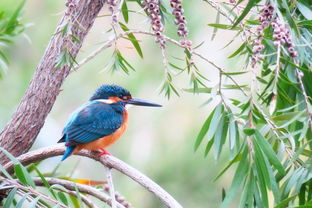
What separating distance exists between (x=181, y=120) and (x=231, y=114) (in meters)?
3.07

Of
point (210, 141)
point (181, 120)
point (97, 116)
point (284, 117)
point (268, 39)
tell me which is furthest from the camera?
point (181, 120)

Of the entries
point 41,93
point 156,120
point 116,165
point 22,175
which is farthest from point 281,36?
point 156,120

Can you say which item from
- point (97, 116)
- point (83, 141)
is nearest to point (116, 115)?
point (97, 116)

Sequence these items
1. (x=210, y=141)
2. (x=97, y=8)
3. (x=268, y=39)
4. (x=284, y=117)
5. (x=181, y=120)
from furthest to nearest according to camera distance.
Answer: (x=181, y=120) → (x=97, y=8) → (x=210, y=141) → (x=268, y=39) → (x=284, y=117)

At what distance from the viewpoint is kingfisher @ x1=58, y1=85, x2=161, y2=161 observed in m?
2.47

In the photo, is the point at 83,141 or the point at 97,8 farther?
the point at 83,141

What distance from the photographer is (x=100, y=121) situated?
2623 mm

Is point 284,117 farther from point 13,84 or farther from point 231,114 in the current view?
point 13,84

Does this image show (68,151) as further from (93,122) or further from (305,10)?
(305,10)

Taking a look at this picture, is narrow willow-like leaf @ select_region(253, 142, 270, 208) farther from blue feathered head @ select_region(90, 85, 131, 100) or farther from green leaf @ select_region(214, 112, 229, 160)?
blue feathered head @ select_region(90, 85, 131, 100)

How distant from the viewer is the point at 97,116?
263 centimetres

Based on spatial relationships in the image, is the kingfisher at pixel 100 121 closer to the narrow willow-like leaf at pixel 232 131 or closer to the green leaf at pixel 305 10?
the narrow willow-like leaf at pixel 232 131

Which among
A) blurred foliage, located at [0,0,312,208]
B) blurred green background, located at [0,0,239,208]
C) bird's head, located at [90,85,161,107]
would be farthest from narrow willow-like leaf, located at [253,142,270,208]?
blurred green background, located at [0,0,239,208]

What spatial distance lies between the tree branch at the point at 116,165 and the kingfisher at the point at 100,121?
2.4 inches
